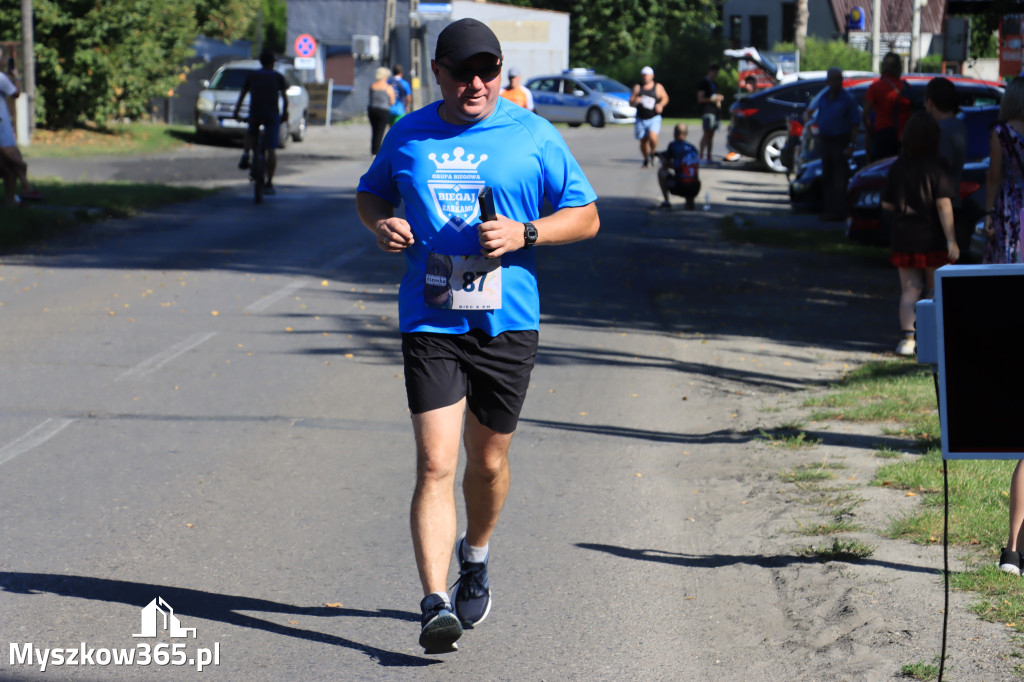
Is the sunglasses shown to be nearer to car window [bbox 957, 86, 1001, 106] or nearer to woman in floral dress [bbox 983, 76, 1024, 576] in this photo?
woman in floral dress [bbox 983, 76, 1024, 576]

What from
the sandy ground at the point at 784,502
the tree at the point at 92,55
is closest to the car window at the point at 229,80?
the tree at the point at 92,55

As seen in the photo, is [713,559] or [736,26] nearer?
[713,559]

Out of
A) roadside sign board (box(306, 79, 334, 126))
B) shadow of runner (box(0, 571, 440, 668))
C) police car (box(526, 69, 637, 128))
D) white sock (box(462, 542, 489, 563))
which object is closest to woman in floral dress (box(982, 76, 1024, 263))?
white sock (box(462, 542, 489, 563))

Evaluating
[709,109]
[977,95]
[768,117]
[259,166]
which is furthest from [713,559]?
[709,109]

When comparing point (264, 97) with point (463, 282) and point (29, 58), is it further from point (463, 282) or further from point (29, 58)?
point (463, 282)

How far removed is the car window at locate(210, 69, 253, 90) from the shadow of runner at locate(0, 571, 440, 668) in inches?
1072

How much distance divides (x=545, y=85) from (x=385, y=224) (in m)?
41.2

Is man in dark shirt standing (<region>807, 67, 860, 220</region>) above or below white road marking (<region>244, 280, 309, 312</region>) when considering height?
above

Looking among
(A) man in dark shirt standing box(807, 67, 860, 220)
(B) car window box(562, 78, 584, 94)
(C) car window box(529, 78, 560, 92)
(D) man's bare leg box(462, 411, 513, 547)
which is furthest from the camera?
(C) car window box(529, 78, 560, 92)

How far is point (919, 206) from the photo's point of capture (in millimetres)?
9328

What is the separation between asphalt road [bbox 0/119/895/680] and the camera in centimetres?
446

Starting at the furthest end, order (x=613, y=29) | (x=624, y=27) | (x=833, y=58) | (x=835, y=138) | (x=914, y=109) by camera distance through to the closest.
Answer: (x=624, y=27), (x=613, y=29), (x=833, y=58), (x=835, y=138), (x=914, y=109)

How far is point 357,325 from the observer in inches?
410

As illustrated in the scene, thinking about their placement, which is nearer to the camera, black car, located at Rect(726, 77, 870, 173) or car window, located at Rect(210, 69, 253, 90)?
black car, located at Rect(726, 77, 870, 173)
